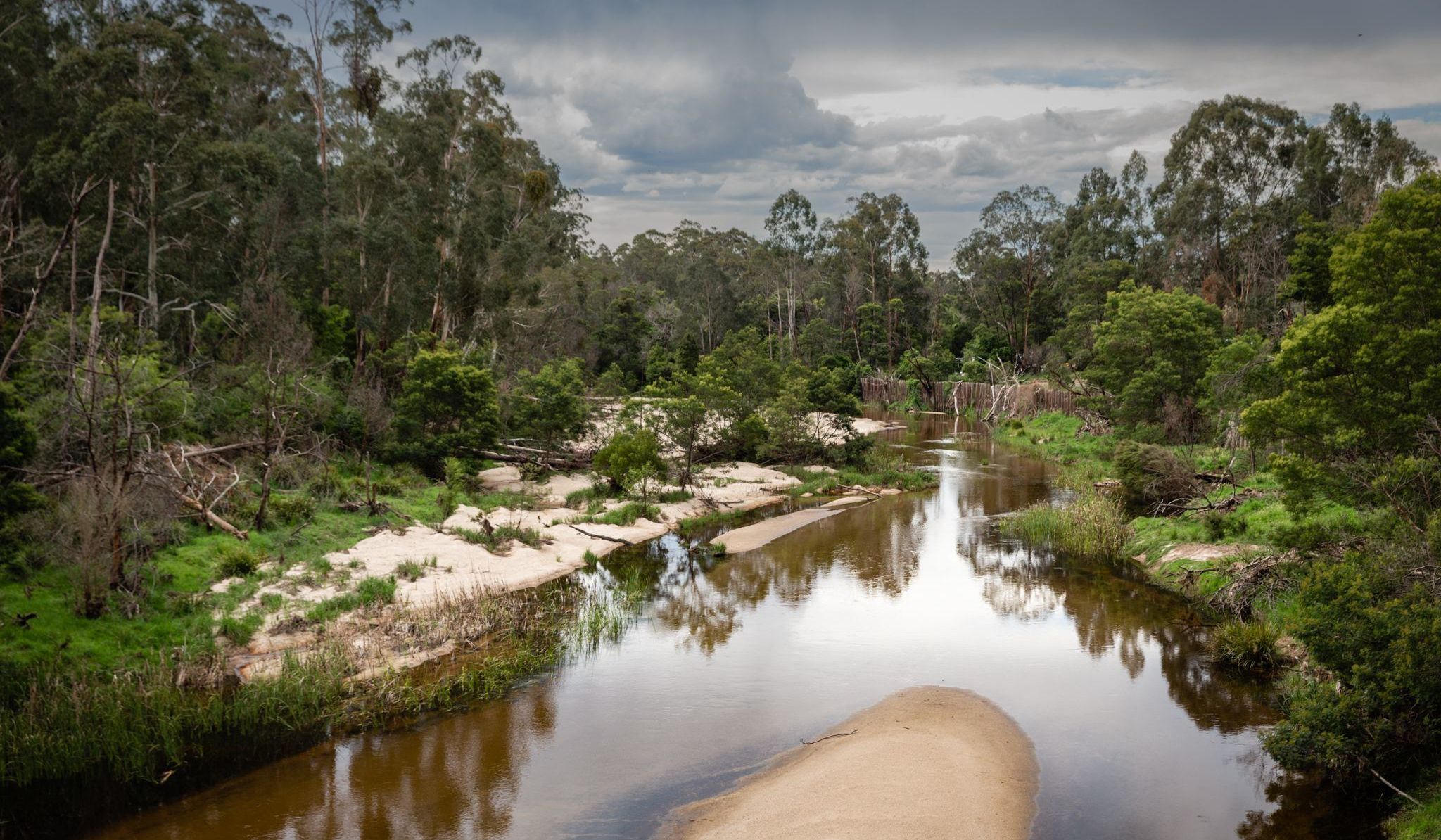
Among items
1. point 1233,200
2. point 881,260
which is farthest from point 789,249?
point 1233,200

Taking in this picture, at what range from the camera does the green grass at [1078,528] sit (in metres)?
22.1

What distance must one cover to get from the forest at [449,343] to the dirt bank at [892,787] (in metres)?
3.32

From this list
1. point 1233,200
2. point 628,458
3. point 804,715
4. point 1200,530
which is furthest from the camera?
point 1233,200

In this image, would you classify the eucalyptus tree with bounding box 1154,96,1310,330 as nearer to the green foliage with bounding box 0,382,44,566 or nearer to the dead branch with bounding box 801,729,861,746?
the dead branch with bounding box 801,729,861,746

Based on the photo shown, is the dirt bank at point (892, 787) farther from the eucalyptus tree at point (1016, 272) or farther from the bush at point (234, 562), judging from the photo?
the eucalyptus tree at point (1016, 272)

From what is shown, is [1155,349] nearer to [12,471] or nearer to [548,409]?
[548,409]

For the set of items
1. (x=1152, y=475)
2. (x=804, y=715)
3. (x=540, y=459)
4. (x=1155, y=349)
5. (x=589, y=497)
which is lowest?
(x=804, y=715)

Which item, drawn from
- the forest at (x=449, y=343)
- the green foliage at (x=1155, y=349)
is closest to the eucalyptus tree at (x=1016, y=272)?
the forest at (x=449, y=343)

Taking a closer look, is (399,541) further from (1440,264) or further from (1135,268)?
(1135,268)

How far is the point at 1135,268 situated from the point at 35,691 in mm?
57311

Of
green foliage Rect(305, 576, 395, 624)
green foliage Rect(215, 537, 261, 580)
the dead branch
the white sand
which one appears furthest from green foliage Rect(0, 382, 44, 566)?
the white sand

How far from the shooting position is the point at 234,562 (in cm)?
1619

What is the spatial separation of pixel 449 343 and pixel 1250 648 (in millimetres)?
26776

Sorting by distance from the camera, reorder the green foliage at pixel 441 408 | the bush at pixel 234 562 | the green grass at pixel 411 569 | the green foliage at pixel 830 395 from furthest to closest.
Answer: the green foliage at pixel 830 395 < the green foliage at pixel 441 408 < the green grass at pixel 411 569 < the bush at pixel 234 562
